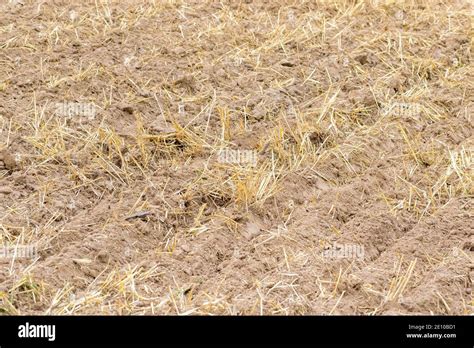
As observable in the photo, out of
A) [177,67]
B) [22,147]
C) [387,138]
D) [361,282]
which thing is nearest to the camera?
[361,282]

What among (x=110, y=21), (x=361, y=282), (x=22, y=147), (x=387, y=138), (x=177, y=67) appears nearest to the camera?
(x=361, y=282)

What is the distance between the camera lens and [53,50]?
6.72m

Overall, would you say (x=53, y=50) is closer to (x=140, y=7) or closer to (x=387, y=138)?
(x=140, y=7)

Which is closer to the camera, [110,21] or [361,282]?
[361,282]

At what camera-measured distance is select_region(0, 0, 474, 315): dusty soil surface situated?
4.51m

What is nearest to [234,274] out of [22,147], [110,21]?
[22,147]

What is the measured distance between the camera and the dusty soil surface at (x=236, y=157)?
4.51 m

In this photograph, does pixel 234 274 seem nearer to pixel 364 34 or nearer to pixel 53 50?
pixel 53 50

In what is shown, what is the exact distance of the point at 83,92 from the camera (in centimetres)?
618

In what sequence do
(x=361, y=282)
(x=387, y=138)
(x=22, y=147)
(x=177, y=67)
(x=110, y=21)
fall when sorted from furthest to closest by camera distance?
(x=110, y=21) → (x=177, y=67) → (x=387, y=138) → (x=22, y=147) → (x=361, y=282)

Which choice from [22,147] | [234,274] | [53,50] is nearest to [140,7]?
[53,50]

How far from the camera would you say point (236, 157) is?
5648 mm

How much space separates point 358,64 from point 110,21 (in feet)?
6.45

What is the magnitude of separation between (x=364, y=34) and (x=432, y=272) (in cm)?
316
